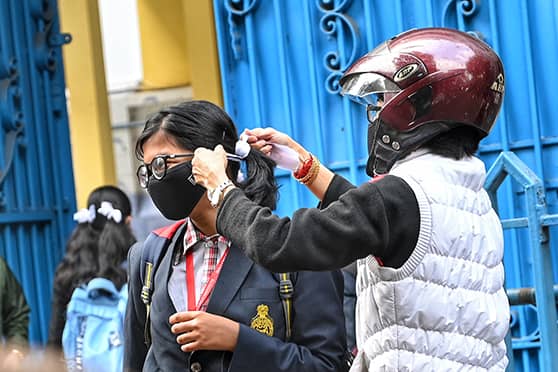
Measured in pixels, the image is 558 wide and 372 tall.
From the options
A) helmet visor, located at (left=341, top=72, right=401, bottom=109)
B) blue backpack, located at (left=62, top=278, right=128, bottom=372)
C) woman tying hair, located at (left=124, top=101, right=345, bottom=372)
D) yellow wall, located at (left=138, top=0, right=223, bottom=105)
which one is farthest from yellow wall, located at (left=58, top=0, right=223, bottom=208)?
helmet visor, located at (left=341, top=72, right=401, bottom=109)

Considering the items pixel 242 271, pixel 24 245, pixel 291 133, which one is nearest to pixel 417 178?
pixel 242 271

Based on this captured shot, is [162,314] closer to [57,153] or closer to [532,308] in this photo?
[532,308]

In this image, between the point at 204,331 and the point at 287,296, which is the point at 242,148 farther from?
the point at 204,331

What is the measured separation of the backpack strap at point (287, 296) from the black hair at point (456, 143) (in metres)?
0.64

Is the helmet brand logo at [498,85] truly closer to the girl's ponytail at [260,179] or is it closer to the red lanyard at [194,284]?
the girl's ponytail at [260,179]

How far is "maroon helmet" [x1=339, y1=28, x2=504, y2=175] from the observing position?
98.7 inches

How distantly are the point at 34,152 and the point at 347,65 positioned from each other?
2352mm

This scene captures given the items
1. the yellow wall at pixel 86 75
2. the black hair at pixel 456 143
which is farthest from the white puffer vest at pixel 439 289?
the yellow wall at pixel 86 75

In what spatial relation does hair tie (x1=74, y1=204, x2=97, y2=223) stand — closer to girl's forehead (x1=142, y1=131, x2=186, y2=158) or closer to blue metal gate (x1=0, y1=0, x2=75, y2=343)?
blue metal gate (x1=0, y1=0, x2=75, y2=343)

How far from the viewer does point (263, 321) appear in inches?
114

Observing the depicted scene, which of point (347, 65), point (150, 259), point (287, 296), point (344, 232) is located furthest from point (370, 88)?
point (347, 65)

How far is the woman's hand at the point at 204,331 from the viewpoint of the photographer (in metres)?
2.79

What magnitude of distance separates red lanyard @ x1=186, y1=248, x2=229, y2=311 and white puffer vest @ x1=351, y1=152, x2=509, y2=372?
1.89 feet

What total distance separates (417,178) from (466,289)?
0.95 ft
